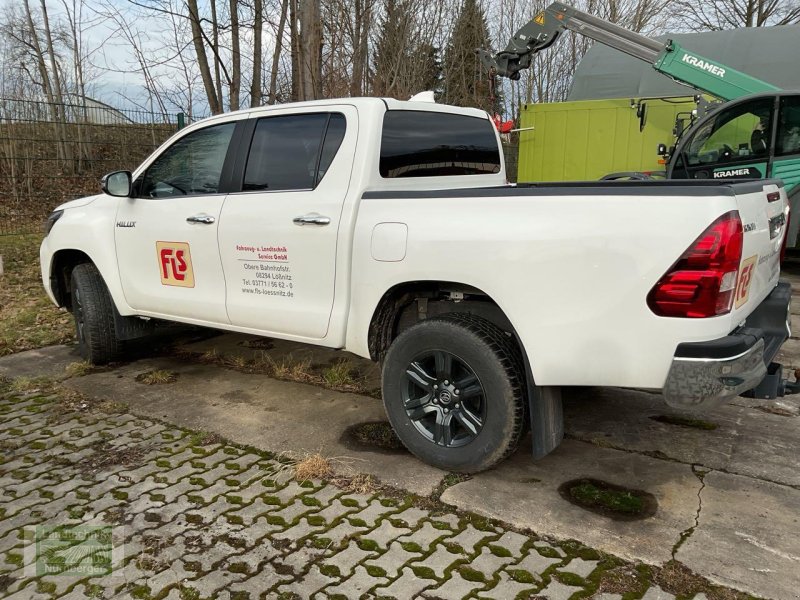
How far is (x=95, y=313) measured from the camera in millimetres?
5113

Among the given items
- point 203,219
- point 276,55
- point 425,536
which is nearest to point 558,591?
point 425,536

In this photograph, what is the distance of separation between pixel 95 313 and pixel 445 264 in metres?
3.41

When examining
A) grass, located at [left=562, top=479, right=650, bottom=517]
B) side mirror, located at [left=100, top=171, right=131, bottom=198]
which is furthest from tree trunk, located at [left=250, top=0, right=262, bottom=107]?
grass, located at [left=562, top=479, right=650, bottom=517]

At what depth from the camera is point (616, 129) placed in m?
13.3

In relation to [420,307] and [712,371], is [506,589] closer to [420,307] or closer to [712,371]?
[712,371]

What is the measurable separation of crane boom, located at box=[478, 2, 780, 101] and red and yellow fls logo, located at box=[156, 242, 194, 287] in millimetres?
8499

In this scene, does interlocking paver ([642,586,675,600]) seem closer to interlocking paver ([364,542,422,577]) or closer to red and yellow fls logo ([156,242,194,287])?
interlocking paver ([364,542,422,577])

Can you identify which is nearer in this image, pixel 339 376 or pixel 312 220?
pixel 312 220

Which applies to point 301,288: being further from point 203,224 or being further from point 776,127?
point 776,127

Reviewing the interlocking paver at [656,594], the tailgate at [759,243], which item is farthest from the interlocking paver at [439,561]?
the tailgate at [759,243]

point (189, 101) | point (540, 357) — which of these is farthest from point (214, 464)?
point (189, 101)

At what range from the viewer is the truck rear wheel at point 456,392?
3.06m

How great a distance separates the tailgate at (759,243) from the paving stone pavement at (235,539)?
1.35m

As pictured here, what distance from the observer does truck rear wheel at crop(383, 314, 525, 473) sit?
10.0ft
